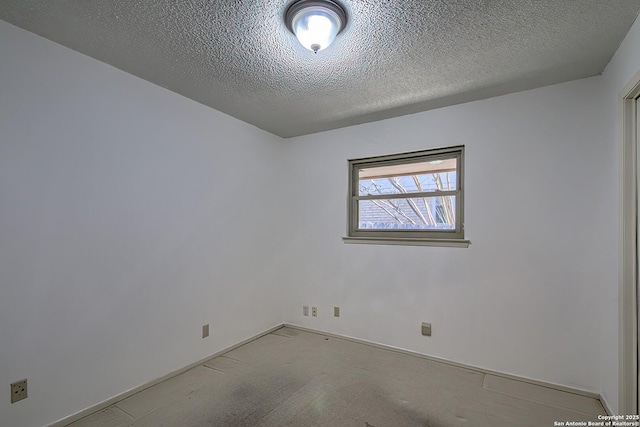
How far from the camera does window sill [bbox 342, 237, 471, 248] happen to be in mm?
2818

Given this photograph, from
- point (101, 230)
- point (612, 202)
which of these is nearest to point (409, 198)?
point (612, 202)

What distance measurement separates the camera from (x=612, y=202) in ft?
6.79

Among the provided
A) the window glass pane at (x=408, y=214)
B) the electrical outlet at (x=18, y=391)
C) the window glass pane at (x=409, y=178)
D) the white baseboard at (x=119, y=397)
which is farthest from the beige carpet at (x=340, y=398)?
the window glass pane at (x=409, y=178)

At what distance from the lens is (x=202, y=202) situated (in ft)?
9.59

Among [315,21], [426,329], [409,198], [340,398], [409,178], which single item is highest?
[315,21]

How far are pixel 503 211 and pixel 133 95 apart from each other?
3.30 metres

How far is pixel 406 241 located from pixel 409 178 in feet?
2.28

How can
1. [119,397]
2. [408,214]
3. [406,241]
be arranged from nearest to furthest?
1. [119,397]
2. [406,241]
3. [408,214]

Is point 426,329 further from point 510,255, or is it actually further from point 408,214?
point 408,214

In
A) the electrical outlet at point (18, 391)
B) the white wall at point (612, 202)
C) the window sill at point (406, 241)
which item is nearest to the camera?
the electrical outlet at point (18, 391)

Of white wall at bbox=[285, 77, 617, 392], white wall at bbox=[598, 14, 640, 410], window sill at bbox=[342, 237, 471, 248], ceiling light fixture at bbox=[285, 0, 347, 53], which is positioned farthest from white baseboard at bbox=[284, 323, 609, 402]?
ceiling light fixture at bbox=[285, 0, 347, 53]

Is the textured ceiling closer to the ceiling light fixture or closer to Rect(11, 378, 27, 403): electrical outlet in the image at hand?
the ceiling light fixture

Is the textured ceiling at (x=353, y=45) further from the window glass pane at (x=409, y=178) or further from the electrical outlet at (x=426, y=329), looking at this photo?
the electrical outlet at (x=426, y=329)

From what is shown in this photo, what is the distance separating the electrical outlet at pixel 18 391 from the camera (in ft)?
A: 5.69
